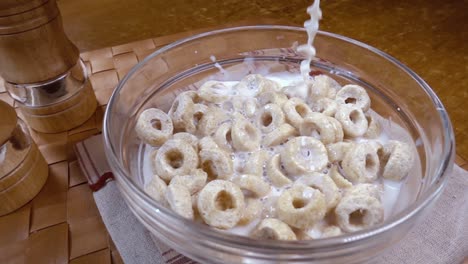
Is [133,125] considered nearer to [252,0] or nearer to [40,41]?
[40,41]

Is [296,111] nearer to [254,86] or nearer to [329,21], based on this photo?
[254,86]

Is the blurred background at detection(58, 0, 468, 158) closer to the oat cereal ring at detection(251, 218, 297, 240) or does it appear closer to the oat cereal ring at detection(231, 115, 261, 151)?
the oat cereal ring at detection(231, 115, 261, 151)

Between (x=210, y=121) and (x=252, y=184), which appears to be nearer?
(x=252, y=184)

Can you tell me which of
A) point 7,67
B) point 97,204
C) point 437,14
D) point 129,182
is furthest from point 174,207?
point 437,14

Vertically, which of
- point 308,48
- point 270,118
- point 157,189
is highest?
point 308,48

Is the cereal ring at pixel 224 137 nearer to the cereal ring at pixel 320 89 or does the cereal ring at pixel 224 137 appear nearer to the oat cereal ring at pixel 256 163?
the oat cereal ring at pixel 256 163

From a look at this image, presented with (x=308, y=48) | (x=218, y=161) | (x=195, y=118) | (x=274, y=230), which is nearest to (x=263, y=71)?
(x=308, y=48)
